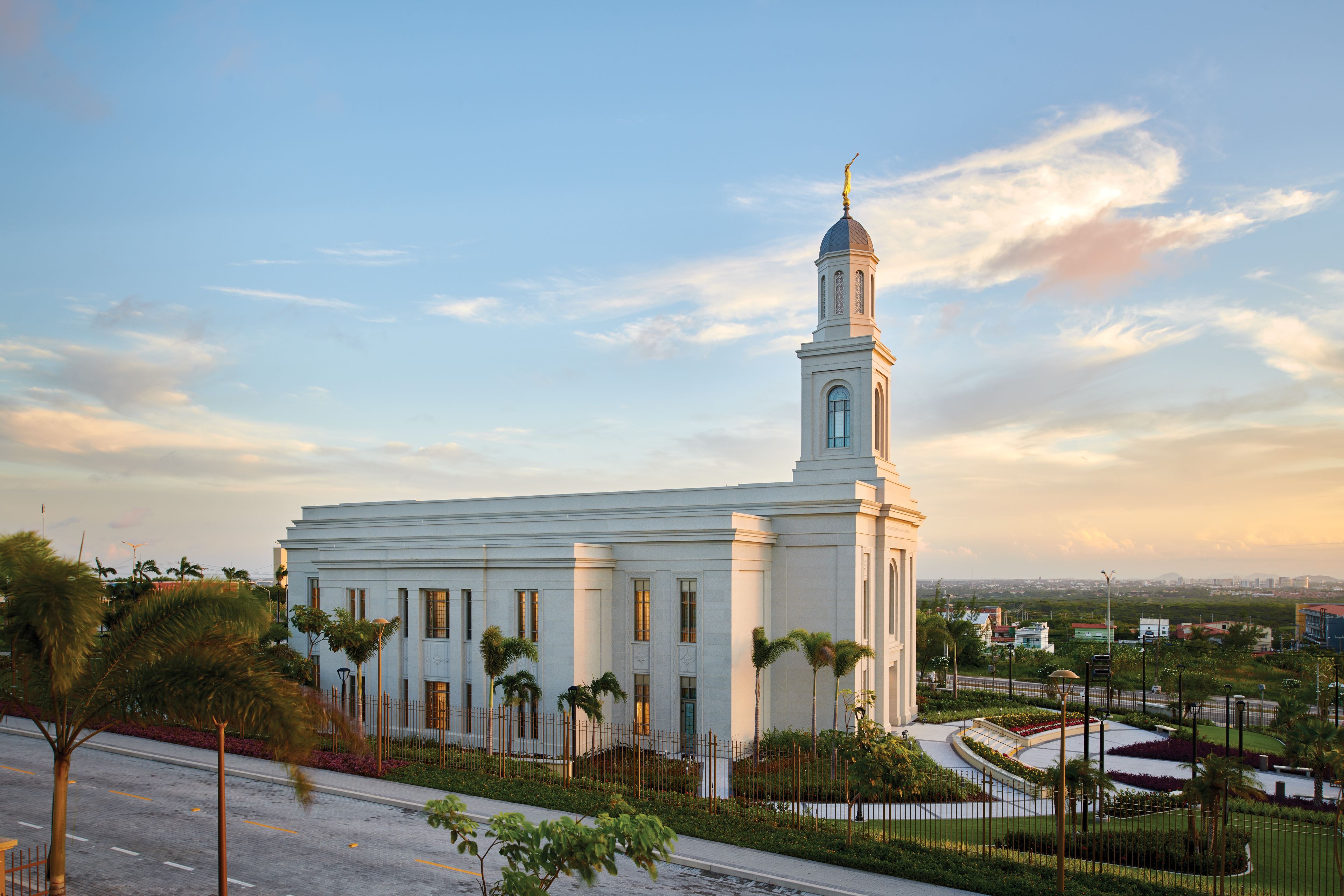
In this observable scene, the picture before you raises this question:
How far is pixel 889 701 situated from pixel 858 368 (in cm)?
1366

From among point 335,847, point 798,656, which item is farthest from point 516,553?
point 335,847

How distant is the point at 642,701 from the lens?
32.2 m

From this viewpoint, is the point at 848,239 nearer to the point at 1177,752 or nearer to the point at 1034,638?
the point at 1177,752

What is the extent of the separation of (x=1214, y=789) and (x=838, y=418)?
2016 cm

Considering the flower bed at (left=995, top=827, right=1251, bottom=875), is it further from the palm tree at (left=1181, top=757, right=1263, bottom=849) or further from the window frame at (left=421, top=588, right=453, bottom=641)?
the window frame at (left=421, top=588, right=453, bottom=641)

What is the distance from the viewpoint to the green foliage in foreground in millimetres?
16484

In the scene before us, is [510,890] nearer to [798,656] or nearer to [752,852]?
[752,852]

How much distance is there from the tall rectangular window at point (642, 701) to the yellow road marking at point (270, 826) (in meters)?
14.1

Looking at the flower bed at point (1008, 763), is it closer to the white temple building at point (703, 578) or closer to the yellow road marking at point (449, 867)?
the white temple building at point (703, 578)

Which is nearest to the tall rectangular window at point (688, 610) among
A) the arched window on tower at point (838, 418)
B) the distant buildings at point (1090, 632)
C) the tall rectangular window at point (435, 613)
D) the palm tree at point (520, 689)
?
the palm tree at point (520, 689)

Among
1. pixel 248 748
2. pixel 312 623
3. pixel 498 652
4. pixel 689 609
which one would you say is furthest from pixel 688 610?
pixel 312 623

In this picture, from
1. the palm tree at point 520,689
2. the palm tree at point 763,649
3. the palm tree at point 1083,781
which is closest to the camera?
the palm tree at point 1083,781

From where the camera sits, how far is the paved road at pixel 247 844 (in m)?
16.5

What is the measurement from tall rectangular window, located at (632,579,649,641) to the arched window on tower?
995 centimetres
